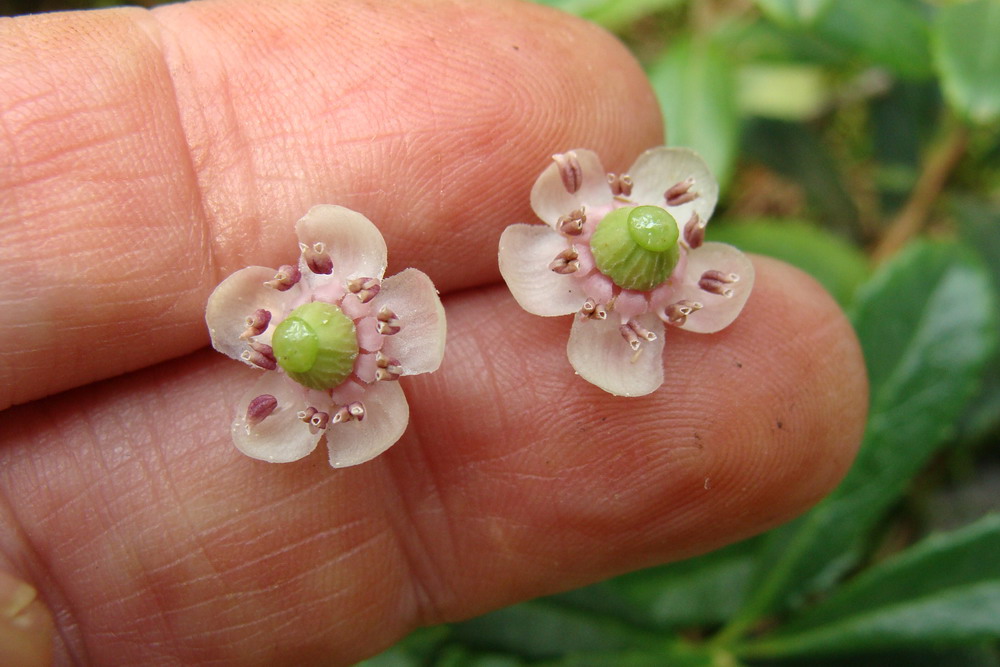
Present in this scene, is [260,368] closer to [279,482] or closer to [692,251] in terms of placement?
[279,482]

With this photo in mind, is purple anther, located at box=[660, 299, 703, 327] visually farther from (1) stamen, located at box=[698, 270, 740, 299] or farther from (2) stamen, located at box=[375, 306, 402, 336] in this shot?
(2) stamen, located at box=[375, 306, 402, 336]

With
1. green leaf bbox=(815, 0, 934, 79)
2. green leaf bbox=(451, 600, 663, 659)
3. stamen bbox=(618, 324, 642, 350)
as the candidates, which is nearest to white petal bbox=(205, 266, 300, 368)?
stamen bbox=(618, 324, 642, 350)

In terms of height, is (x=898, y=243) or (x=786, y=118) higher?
(x=786, y=118)

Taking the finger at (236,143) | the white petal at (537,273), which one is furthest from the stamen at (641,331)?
the finger at (236,143)

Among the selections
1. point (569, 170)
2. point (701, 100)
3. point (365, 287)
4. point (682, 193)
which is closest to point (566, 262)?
point (569, 170)

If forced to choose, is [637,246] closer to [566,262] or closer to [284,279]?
[566,262]

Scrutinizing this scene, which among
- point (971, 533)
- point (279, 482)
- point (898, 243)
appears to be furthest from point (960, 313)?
point (279, 482)
